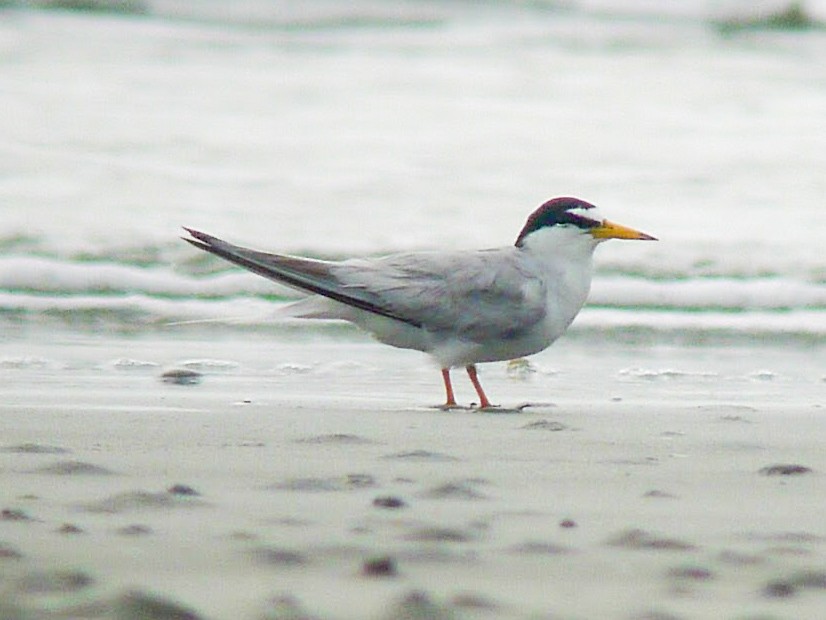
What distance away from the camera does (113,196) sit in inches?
381

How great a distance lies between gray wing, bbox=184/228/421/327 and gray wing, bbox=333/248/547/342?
2 cm

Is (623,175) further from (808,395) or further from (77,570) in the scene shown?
(77,570)

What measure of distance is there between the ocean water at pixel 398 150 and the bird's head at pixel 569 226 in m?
1.10

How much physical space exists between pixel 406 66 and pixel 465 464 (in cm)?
1152

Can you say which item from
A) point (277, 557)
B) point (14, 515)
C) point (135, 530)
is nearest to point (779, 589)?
point (277, 557)

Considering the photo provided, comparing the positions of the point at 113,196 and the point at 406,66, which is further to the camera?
the point at 406,66

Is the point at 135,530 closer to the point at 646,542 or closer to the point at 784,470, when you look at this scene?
the point at 646,542

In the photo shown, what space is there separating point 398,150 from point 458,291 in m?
5.86

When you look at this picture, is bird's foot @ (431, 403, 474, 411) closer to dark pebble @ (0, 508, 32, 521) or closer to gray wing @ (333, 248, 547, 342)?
gray wing @ (333, 248, 547, 342)

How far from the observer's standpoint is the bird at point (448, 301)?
217 inches

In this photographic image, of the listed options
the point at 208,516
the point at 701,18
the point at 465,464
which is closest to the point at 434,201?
the point at 465,464

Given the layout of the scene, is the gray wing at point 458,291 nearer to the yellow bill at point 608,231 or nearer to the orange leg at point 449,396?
the orange leg at point 449,396

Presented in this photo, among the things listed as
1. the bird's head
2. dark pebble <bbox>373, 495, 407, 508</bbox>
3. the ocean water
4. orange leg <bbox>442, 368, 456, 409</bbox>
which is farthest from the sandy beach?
the ocean water

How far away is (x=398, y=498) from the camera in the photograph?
329 centimetres
